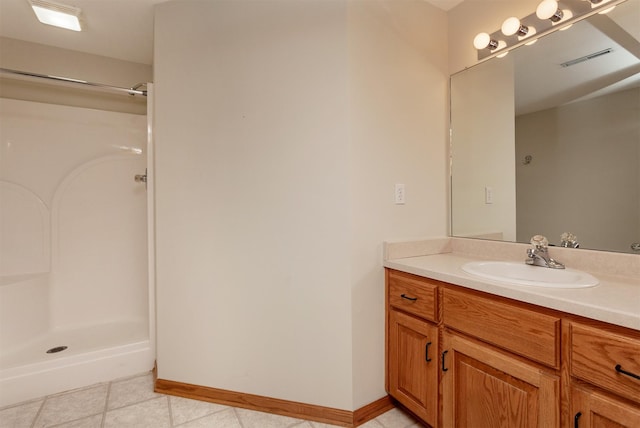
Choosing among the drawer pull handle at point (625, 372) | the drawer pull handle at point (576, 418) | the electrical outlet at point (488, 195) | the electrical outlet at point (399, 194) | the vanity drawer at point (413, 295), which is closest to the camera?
the drawer pull handle at point (625, 372)

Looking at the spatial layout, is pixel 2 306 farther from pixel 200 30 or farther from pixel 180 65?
pixel 200 30

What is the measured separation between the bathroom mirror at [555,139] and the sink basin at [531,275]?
7.6 inches

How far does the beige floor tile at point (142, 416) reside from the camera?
1523 millimetres

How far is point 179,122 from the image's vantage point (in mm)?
1741

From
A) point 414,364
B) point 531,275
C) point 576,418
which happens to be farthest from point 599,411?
point 414,364

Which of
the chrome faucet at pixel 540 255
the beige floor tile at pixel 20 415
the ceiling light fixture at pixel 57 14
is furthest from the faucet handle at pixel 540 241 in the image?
the ceiling light fixture at pixel 57 14

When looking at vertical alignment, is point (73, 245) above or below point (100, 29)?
below

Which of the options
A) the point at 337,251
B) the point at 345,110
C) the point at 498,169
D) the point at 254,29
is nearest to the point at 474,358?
the point at 337,251

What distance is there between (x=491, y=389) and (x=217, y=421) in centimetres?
135

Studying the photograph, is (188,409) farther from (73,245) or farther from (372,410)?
(73,245)

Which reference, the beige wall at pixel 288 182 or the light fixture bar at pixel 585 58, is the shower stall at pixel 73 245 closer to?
the beige wall at pixel 288 182

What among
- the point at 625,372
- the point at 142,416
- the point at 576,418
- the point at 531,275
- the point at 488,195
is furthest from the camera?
the point at 488,195

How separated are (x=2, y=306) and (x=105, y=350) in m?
0.85

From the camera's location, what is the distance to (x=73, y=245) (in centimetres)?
231
